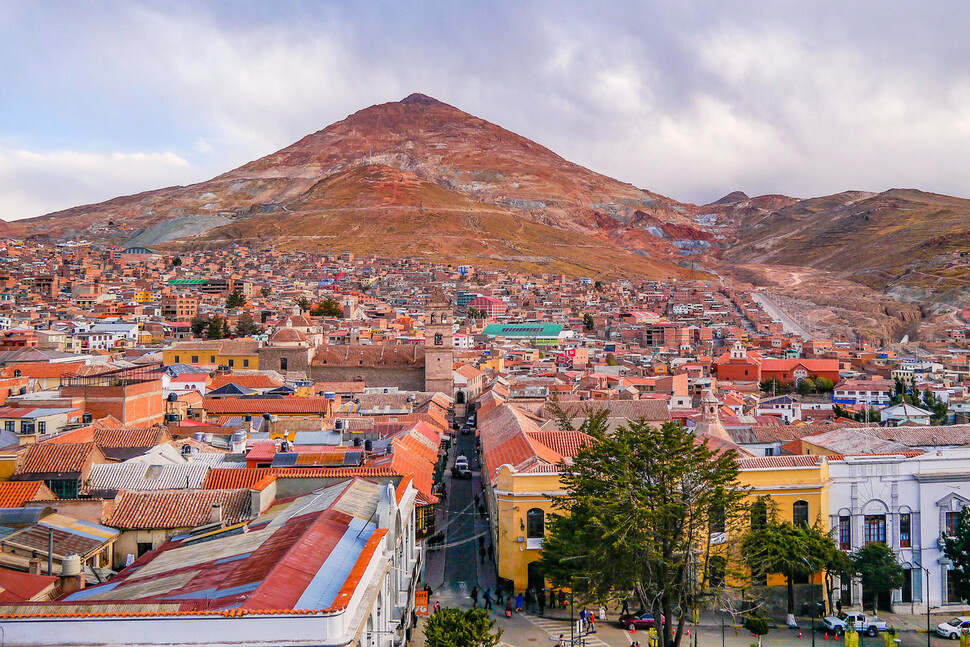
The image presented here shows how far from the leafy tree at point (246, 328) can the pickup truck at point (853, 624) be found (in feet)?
184

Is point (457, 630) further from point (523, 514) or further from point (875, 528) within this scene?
point (875, 528)

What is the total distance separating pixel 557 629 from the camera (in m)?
17.7

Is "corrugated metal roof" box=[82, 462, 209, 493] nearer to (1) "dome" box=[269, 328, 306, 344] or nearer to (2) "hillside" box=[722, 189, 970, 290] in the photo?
(1) "dome" box=[269, 328, 306, 344]

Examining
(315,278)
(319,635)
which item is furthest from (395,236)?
(319,635)

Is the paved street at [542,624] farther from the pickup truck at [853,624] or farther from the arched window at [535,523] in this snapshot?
the arched window at [535,523]

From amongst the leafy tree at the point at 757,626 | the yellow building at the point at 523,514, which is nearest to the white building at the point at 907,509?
the leafy tree at the point at 757,626

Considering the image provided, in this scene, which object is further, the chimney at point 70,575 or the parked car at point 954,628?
the parked car at point 954,628

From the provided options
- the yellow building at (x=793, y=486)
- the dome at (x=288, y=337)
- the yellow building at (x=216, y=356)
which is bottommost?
the yellow building at (x=793, y=486)

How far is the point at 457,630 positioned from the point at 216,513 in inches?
197

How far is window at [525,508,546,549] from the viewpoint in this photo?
63.9ft

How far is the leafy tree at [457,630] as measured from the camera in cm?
1298

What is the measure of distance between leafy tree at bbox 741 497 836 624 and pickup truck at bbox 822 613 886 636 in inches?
31.7

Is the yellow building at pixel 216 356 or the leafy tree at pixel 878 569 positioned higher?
the yellow building at pixel 216 356

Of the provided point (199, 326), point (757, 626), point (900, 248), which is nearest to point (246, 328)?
point (199, 326)
